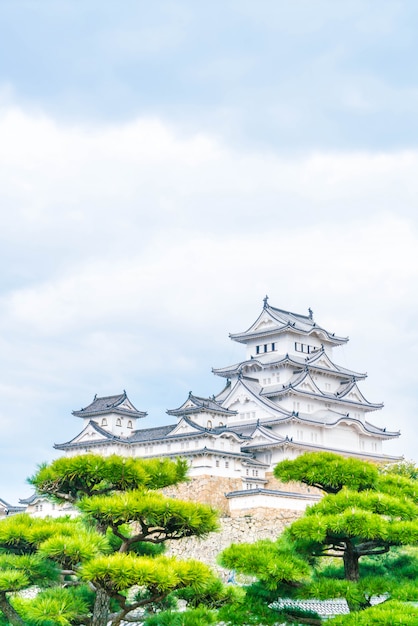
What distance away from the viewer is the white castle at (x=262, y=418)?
41.7 meters

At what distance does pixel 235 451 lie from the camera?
42.5 m

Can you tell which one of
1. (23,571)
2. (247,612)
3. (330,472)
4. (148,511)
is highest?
(330,472)

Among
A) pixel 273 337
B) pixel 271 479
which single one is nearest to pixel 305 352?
pixel 273 337

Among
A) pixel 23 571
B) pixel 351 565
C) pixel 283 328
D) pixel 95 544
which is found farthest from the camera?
pixel 283 328

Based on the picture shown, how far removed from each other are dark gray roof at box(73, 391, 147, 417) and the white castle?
0.05 m

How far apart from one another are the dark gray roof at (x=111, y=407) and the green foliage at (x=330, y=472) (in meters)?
31.3

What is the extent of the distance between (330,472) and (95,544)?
476 centimetres

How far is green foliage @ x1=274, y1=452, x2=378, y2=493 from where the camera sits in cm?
1612

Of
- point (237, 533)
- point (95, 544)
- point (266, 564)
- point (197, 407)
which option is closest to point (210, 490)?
point (237, 533)

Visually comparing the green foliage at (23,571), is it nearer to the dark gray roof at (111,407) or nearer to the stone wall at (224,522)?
the stone wall at (224,522)

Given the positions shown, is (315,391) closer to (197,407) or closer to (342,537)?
(197,407)

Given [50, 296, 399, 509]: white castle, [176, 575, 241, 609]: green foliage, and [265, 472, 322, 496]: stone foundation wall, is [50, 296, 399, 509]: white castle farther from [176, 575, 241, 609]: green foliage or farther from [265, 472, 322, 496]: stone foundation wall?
[176, 575, 241, 609]: green foliage

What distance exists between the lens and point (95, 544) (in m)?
13.6

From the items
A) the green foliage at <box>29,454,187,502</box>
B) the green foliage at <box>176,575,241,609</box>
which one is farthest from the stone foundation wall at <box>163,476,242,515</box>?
the green foliage at <box>29,454,187,502</box>
